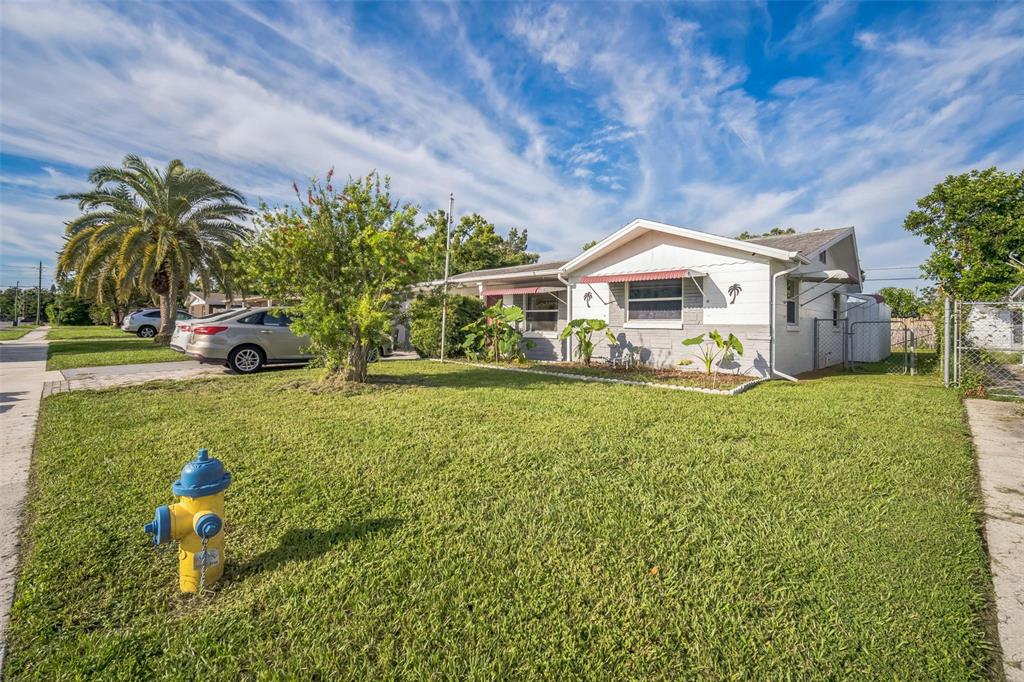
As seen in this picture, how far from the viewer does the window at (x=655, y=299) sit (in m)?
11.8

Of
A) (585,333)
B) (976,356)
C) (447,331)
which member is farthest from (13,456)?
(976,356)

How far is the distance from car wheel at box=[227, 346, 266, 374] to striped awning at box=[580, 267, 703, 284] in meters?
8.88

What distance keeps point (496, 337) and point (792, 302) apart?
814cm

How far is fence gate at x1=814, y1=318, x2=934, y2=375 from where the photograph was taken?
13094mm

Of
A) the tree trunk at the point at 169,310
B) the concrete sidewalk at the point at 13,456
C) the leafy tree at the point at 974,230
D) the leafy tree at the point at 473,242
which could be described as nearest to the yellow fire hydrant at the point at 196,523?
the concrete sidewalk at the point at 13,456

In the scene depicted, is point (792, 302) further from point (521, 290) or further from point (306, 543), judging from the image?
point (306, 543)

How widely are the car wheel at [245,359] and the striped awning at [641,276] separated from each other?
29.1 ft

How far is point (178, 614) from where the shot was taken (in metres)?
2.19

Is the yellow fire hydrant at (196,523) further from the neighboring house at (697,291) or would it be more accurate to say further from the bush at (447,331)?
the bush at (447,331)

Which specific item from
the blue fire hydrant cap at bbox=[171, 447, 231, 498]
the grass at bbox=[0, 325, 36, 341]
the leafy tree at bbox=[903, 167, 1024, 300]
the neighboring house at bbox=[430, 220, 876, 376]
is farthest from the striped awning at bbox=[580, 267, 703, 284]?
the grass at bbox=[0, 325, 36, 341]

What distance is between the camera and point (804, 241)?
12.1 m

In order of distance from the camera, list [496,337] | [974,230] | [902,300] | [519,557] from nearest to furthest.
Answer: [519,557], [496,337], [974,230], [902,300]

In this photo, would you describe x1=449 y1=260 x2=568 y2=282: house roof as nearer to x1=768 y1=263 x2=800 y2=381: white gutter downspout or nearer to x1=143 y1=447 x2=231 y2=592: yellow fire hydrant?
x1=768 y1=263 x2=800 y2=381: white gutter downspout

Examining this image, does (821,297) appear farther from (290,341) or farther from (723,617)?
(290,341)
